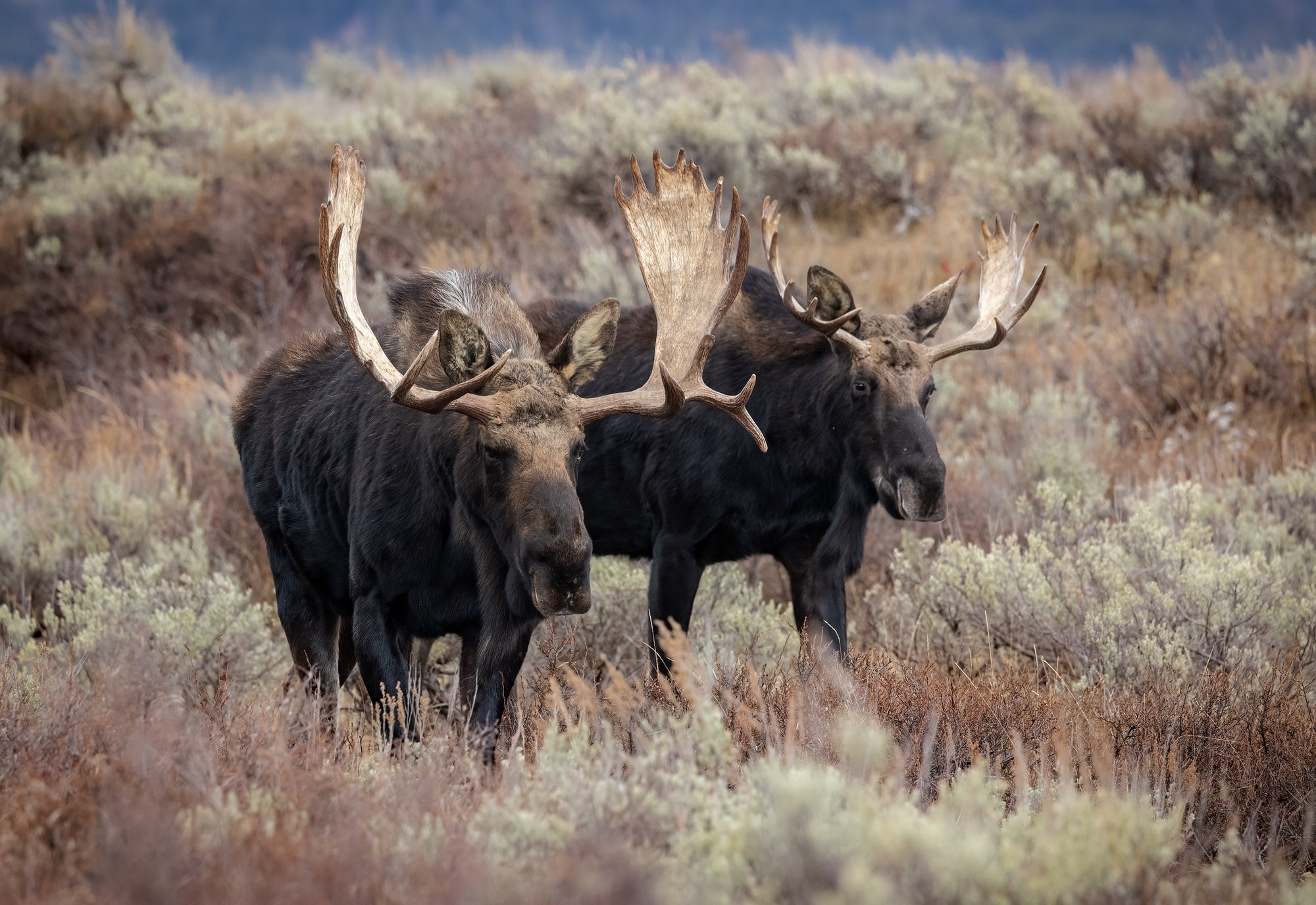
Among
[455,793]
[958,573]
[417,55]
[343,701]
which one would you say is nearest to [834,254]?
[958,573]

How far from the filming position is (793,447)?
5.20 meters

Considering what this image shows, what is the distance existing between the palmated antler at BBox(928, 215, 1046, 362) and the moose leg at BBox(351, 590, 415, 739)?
2.45 meters

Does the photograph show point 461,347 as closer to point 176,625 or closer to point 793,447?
point 793,447

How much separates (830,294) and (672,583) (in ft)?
4.61

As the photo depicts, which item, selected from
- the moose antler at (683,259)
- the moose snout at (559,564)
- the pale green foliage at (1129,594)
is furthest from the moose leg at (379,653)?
the pale green foliage at (1129,594)

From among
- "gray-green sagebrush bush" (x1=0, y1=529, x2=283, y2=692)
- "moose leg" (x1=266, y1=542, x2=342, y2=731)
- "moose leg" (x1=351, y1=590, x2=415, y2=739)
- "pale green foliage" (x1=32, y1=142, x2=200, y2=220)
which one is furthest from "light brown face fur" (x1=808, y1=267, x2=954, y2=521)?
"pale green foliage" (x1=32, y1=142, x2=200, y2=220)

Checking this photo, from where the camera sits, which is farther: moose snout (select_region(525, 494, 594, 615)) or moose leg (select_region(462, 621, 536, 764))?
moose leg (select_region(462, 621, 536, 764))

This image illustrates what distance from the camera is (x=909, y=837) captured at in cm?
233

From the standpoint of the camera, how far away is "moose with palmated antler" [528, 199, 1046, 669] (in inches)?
193

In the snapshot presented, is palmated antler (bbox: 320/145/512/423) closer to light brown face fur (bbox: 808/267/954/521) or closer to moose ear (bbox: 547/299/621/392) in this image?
moose ear (bbox: 547/299/621/392)

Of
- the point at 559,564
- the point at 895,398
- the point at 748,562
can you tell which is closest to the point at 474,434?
the point at 559,564

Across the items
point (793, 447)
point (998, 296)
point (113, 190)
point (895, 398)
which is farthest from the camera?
point (113, 190)

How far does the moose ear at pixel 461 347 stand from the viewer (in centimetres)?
394

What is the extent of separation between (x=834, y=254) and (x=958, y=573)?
607cm
